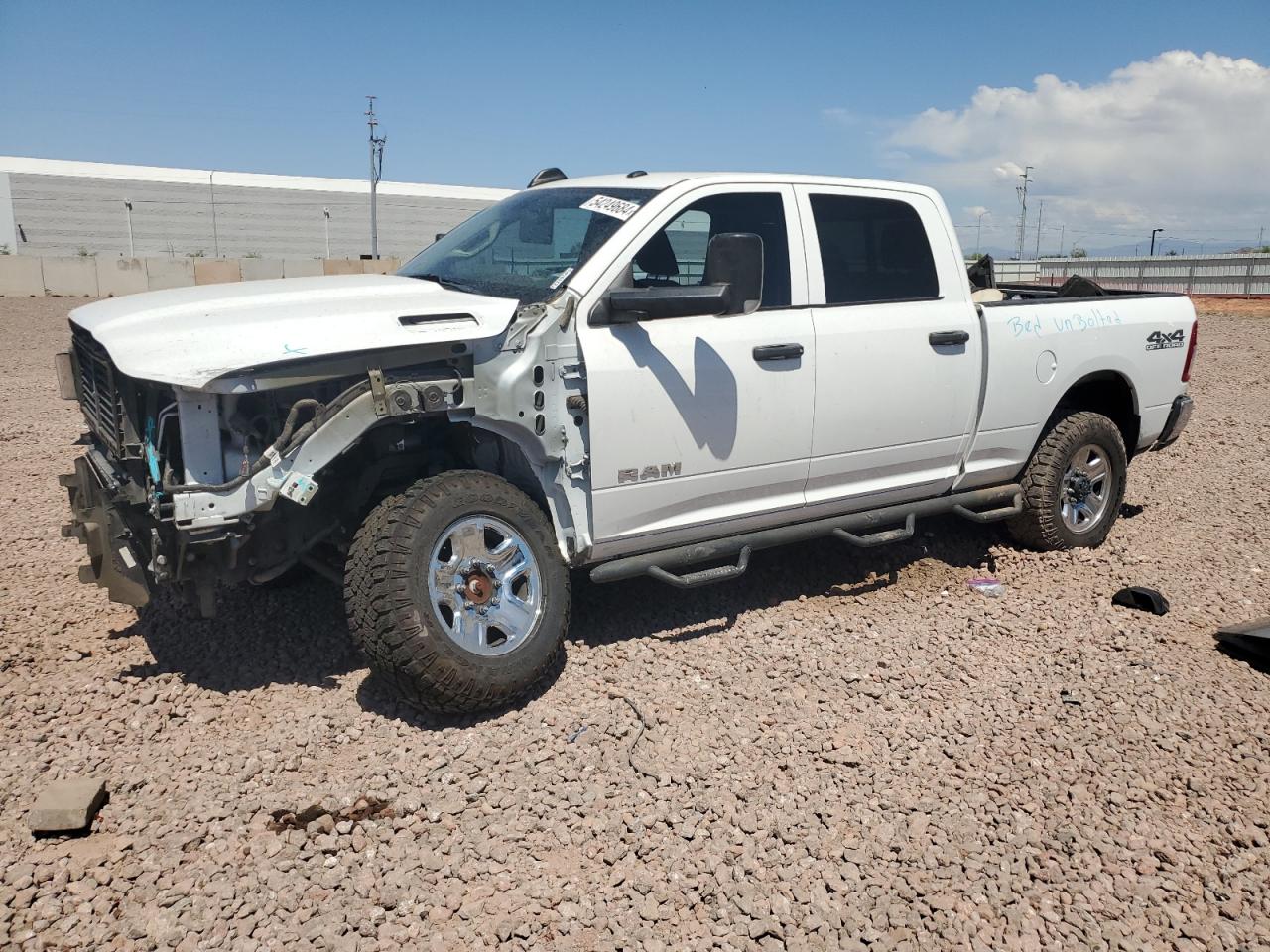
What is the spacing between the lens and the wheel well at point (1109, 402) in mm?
6133

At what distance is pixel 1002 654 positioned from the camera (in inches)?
189

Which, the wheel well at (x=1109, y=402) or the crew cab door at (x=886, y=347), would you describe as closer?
the crew cab door at (x=886, y=347)

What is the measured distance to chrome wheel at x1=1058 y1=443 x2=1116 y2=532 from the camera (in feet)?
20.1

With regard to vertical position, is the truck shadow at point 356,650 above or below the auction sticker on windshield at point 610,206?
below

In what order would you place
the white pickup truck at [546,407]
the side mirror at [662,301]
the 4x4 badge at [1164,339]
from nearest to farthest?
the white pickup truck at [546,407], the side mirror at [662,301], the 4x4 badge at [1164,339]

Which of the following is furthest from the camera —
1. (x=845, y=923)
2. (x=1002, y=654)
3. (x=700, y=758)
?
(x=1002, y=654)

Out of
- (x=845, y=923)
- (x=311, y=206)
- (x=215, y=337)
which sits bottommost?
(x=845, y=923)

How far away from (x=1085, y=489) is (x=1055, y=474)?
38cm

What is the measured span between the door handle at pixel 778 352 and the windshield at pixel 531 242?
0.83 meters

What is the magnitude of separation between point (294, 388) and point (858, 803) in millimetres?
2516

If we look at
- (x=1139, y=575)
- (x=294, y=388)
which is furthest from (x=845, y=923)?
(x=1139, y=575)

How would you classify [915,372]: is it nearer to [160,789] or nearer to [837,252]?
[837,252]

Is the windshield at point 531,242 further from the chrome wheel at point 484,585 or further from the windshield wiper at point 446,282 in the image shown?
the chrome wheel at point 484,585

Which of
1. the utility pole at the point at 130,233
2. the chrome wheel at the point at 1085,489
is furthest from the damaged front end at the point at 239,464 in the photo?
the utility pole at the point at 130,233
